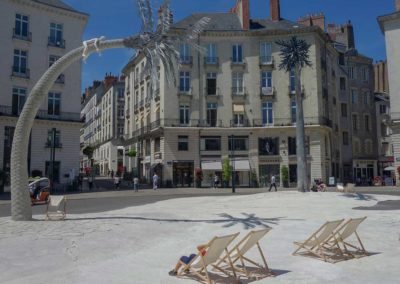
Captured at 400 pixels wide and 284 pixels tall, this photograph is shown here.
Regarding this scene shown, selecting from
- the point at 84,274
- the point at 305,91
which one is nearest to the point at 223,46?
the point at 305,91

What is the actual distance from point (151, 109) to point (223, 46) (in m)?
10.8

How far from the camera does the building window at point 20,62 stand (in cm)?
3558

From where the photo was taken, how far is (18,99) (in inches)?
1389

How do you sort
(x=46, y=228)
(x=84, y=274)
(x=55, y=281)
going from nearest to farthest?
(x=55, y=281) → (x=84, y=274) → (x=46, y=228)

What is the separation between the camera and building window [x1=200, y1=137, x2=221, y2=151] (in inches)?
1671

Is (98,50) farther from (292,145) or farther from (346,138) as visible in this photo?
(346,138)

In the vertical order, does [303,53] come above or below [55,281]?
above

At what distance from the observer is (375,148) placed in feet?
181

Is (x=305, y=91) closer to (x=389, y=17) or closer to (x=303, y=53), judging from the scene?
(x=389, y=17)

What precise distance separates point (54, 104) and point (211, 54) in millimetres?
17371

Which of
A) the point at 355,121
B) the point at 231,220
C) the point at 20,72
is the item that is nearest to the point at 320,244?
the point at 231,220

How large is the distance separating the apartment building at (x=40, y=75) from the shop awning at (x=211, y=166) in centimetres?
1267

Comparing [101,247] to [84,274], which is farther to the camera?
[101,247]

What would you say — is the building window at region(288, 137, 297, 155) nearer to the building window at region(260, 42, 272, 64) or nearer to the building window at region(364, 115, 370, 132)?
the building window at region(260, 42, 272, 64)
